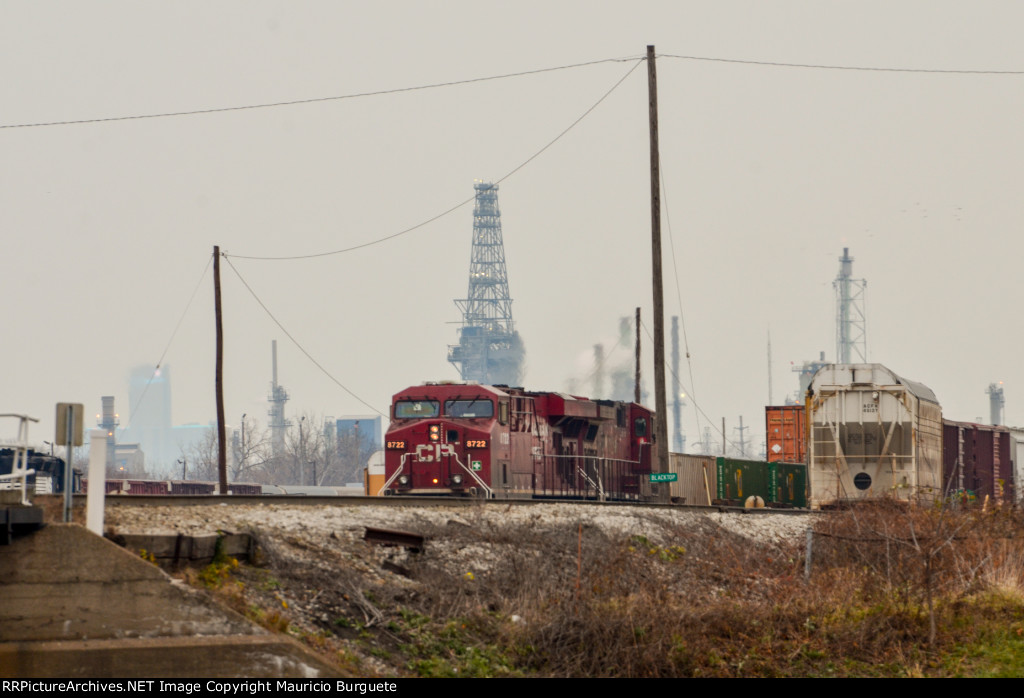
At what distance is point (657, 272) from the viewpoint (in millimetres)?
29594

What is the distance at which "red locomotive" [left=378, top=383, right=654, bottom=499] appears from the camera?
26750mm

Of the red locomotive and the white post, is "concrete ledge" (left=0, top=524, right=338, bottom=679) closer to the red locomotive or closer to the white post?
the white post

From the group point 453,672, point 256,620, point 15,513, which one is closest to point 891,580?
point 453,672

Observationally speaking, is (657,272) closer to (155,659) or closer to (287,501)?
(287,501)

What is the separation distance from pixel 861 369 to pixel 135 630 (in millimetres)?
21524

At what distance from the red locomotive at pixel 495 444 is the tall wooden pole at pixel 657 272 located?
2067 millimetres

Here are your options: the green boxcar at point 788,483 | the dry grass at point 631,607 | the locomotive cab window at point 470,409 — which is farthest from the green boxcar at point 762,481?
the dry grass at point 631,607

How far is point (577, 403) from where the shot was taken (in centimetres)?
3014

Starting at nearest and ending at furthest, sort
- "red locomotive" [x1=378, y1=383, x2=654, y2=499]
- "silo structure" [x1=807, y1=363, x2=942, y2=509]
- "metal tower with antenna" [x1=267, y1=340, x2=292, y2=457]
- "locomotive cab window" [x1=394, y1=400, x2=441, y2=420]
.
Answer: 1. "red locomotive" [x1=378, y1=383, x2=654, y2=499]
2. "silo structure" [x1=807, y1=363, x2=942, y2=509]
3. "locomotive cab window" [x1=394, y1=400, x2=441, y2=420]
4. "metal tower with antenna" [x1=267, y1=340, x2=292, y2=457]

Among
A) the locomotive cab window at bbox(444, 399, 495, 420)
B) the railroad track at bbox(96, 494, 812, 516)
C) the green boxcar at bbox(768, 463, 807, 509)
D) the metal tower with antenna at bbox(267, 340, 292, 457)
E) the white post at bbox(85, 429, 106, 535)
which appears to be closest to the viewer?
the white post at bbox(85, 429, 106, 535)

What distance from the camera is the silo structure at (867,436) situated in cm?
2758

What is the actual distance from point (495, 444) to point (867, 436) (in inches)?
356

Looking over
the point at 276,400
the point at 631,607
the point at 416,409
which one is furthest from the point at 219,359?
the point at 276,400

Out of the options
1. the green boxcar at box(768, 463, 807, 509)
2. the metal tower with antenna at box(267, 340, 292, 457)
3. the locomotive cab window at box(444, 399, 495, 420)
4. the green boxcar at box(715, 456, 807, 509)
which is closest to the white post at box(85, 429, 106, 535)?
the locomotive cab window at box(444, 399, 495, 420)
